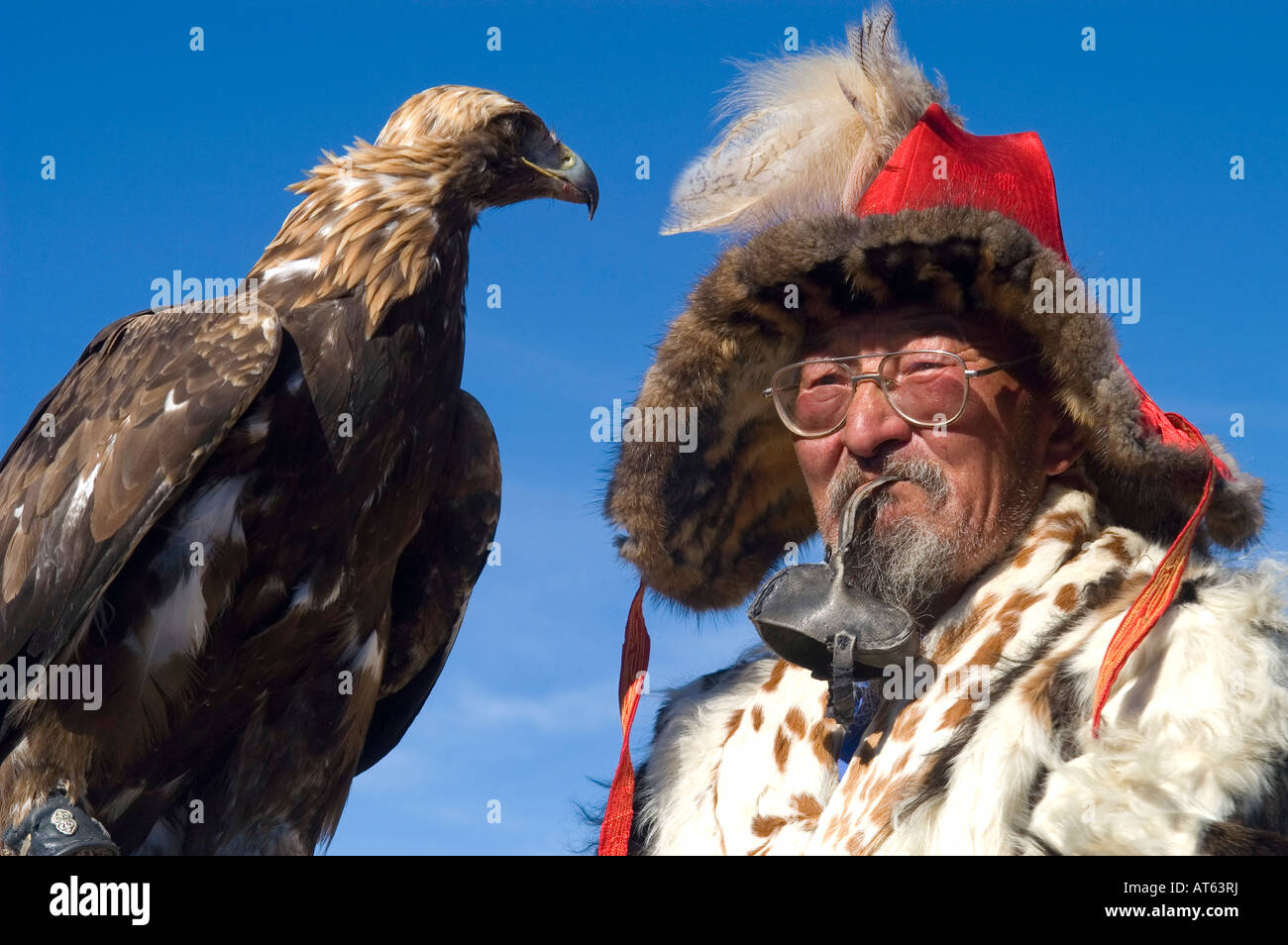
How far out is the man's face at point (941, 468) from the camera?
3.69 metres

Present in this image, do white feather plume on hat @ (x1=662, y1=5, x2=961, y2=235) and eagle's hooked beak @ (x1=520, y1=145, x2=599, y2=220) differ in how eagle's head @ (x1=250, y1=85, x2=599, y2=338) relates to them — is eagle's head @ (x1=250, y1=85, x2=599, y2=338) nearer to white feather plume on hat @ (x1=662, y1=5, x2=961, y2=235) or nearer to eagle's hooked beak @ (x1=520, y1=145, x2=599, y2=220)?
eagle's hooked beak @ (x1=520, y1=145, x2=599, y2=220)

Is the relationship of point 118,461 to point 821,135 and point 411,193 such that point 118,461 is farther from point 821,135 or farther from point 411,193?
point 821,135

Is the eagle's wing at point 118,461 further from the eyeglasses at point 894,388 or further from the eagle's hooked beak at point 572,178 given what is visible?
the eyeglasses at point 894,388

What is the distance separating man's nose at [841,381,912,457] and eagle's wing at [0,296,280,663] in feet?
5.37

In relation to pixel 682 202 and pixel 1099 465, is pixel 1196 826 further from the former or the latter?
pixel 682 202

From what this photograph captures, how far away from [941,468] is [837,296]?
584 mm

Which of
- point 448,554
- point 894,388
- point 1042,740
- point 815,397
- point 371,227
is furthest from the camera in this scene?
point 448,554

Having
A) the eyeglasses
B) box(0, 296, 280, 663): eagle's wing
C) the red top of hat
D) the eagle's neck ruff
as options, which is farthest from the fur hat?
box(0, 296, 280, 663): eagle's wing

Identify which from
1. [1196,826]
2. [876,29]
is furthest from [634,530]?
[1196,826]

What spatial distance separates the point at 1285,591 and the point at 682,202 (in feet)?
6.88

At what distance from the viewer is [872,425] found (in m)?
3.78

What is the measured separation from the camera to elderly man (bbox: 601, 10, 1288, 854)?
9.30 feet
